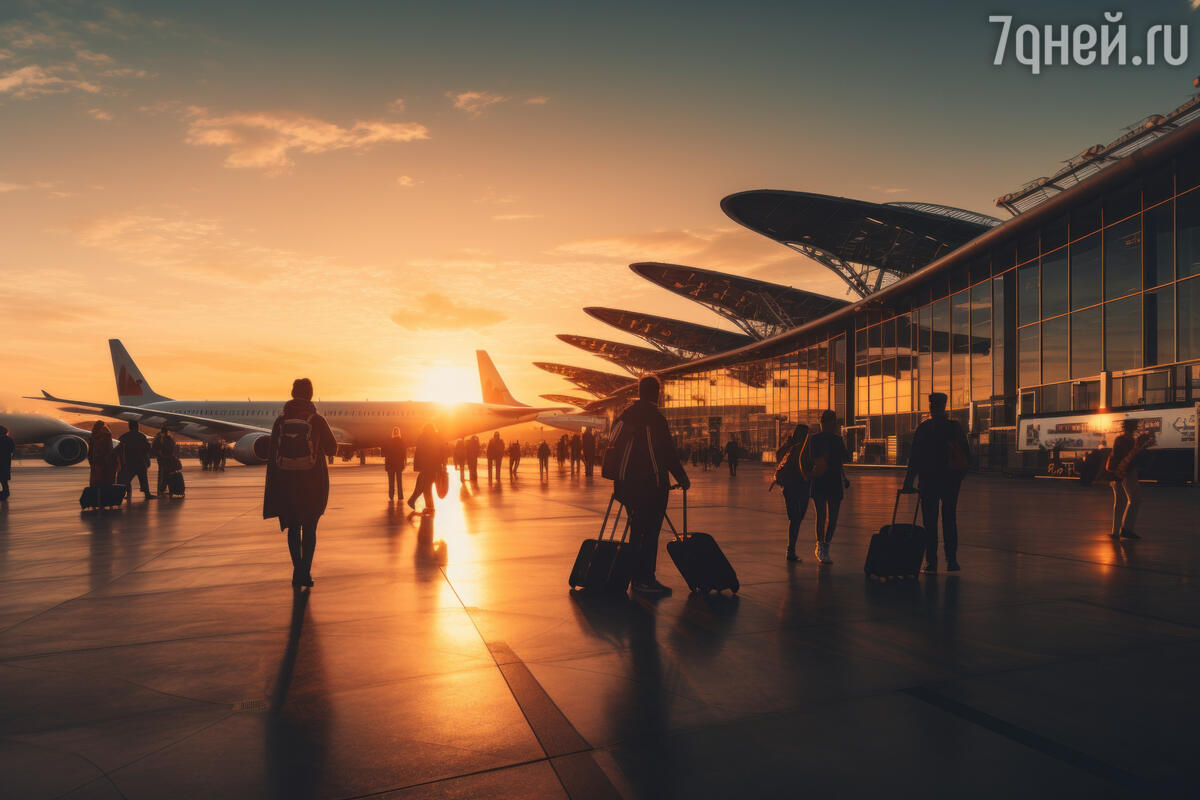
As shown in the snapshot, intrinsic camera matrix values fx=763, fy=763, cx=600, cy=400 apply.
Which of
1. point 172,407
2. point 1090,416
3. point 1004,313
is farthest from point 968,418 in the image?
point 172,407

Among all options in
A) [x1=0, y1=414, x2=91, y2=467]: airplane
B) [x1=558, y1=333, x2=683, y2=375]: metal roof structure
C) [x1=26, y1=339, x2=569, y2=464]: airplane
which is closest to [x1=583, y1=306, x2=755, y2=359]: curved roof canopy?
[x1=558, y1=333, x2=683, y2=375]: metal roof structure

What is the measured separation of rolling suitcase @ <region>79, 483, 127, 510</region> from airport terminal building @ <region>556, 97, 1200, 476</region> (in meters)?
23.0

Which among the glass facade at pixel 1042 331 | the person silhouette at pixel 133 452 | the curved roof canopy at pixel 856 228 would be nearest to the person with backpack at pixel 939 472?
the person silhouette at pixel 133 452

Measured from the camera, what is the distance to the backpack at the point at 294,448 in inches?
241

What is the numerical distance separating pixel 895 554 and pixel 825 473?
55.1 inches

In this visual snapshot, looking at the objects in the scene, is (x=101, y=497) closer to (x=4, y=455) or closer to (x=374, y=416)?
(x=4, y=455)

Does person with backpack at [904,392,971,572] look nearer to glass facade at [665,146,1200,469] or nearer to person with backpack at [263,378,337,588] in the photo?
person with backpack at [263,378,337,588]

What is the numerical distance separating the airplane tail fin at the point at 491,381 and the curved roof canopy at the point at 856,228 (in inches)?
889

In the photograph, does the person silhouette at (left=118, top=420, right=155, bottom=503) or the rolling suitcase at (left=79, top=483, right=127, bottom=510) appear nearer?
the rolling suitcase at (left=79, top=483, right=127, bottom=510)

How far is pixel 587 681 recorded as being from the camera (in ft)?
11.9

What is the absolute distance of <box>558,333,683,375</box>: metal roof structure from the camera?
7256cm

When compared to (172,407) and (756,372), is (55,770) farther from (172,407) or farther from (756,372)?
(756,372)

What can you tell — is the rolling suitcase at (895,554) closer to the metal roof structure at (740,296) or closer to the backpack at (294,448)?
the backpack at (294,448)

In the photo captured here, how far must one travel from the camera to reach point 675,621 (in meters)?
4.93
